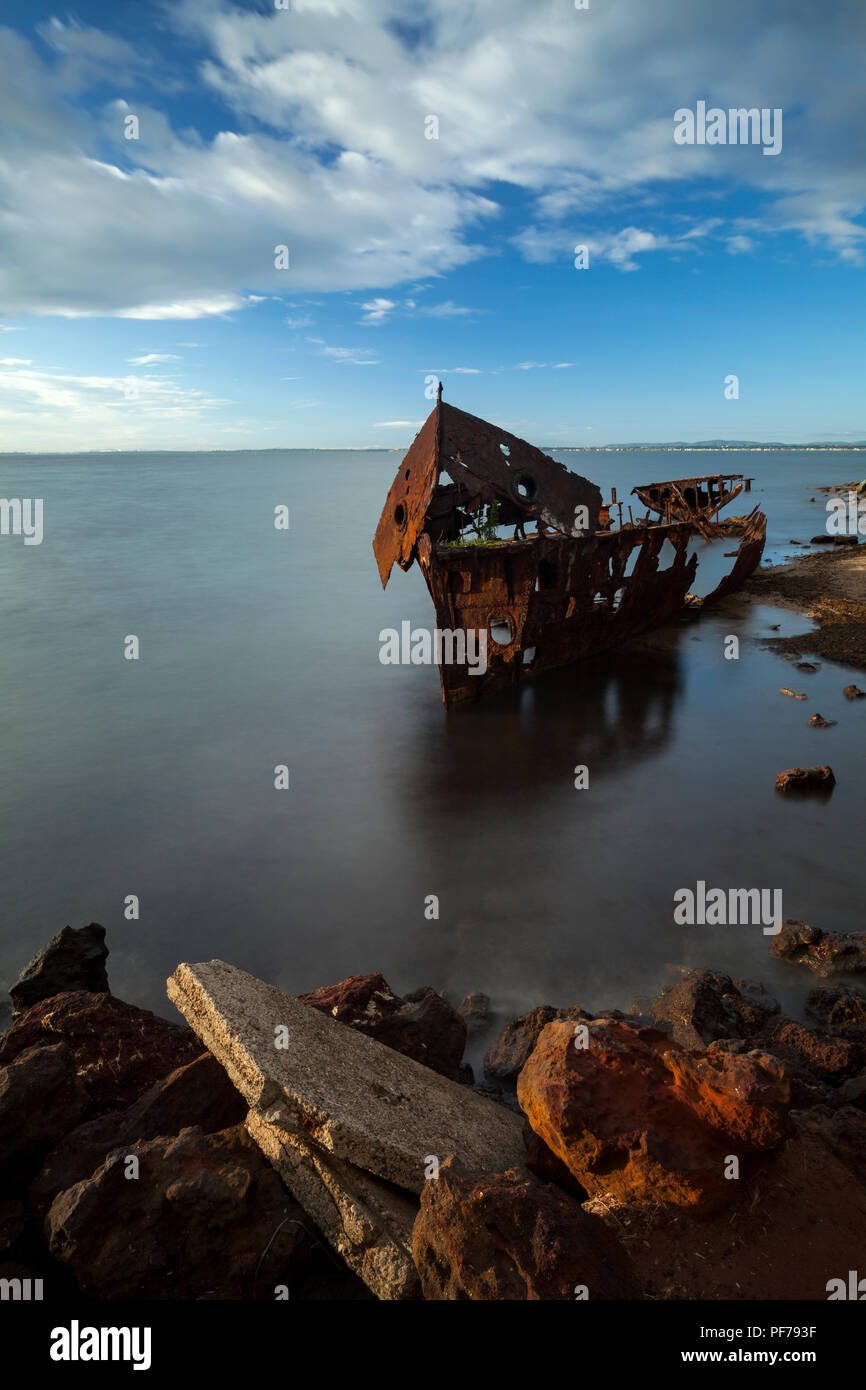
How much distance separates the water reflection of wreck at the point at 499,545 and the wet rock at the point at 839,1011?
8.44 meters

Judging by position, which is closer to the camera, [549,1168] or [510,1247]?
[510,1247]

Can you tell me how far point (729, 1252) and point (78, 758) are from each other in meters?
12.4

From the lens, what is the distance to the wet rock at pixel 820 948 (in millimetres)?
6680

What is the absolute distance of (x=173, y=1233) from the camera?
131 inches

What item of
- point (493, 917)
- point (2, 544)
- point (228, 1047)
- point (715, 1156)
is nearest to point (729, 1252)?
point (715, 1156)

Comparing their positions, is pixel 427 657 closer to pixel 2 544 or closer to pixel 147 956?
pixel 147 956

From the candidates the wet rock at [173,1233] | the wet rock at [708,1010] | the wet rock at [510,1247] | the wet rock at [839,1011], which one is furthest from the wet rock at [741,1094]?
the wet rock at [839,1011]

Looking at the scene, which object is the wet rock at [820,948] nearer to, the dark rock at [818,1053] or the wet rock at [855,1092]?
the dark rock at [818,1053]

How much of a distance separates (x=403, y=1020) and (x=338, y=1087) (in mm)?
1304

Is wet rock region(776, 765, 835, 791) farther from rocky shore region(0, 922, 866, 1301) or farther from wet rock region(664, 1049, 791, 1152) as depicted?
wet rock region(664, 1049, 791, 1152)

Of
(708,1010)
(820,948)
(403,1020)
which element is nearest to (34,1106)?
(403,1020)

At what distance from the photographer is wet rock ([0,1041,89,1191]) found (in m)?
3.88

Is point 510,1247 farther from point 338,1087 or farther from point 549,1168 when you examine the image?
point 338,1087

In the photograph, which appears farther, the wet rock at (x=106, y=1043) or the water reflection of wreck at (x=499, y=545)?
the water reflection of wreck at (x=499, y=545)
